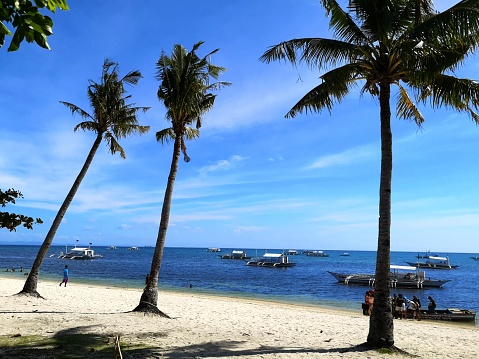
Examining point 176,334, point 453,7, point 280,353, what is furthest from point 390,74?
point 176,334

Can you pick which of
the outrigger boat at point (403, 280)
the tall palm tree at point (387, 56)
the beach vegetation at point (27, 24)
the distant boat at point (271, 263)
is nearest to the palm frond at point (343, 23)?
the tall palm tree at point (387, 56)

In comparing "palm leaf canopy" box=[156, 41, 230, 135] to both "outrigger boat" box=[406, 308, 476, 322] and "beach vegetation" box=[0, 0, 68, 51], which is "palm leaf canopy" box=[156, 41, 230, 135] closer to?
"beach vegetation" box=[0, 0, 68, 51]

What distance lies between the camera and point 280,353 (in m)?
9.83

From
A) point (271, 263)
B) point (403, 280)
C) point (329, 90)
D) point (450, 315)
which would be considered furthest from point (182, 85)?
point (271, 263)

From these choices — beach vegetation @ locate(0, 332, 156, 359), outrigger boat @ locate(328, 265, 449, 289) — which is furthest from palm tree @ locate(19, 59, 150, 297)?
outrigger boat @ locate(328, 265, 449, 289)

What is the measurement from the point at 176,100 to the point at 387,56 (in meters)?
8.09

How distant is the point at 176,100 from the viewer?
15.3m

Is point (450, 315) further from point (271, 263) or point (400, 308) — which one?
point (271, 263)

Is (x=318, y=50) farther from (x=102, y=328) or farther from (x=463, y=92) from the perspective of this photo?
(x=102, y=328)

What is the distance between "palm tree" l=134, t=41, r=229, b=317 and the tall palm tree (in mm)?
4852

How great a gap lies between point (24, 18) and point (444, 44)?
9.91m

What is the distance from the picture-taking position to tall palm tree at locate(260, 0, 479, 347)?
9188 mm

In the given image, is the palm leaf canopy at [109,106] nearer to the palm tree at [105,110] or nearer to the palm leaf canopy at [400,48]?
the palm tree at [105,110]

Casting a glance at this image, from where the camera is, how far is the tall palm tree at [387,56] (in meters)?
9.19
